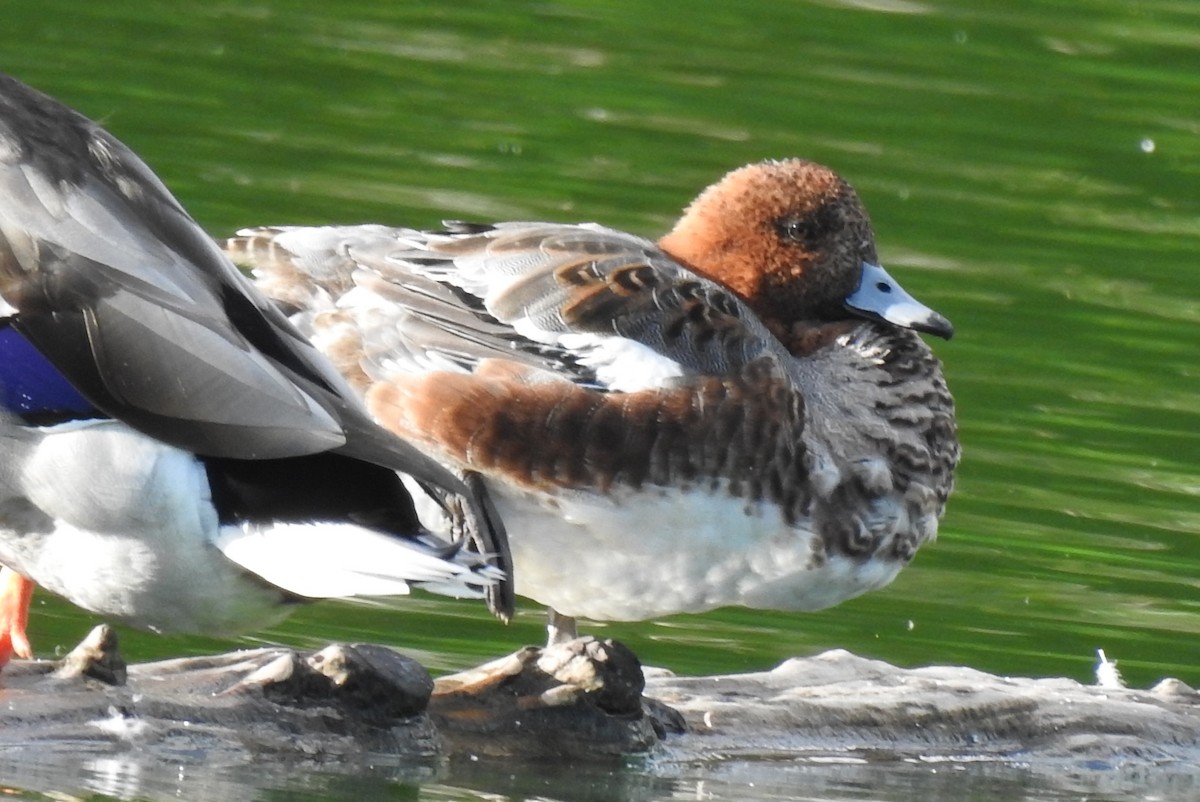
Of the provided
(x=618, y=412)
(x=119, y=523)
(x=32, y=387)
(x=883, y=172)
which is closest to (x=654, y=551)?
(x=618, y=412)

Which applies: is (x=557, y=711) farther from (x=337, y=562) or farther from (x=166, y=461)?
(x=166, y=461)

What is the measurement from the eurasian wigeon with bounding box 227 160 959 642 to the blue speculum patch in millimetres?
1423

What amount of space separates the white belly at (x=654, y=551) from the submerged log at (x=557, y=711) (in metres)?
0.44

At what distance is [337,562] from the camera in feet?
15.8

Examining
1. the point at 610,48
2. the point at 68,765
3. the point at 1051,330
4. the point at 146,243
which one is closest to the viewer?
the point at 68,765

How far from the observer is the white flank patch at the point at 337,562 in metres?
4.80

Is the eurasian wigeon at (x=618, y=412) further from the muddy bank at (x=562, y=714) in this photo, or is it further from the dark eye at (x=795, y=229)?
the muddy bank at (x=562, y=714)

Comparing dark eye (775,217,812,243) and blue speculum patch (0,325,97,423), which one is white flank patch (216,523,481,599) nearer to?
blue speculum patch (0,325,97,423)

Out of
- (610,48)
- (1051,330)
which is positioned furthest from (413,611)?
(610,48)

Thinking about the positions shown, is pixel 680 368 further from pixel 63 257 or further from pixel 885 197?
pixel 885 197

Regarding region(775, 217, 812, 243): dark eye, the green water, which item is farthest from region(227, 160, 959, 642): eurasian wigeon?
the green water

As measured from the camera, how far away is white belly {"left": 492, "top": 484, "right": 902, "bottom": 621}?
6258 mm

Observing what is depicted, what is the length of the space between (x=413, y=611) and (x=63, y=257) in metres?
2.54

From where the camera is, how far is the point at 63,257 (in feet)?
16.5
